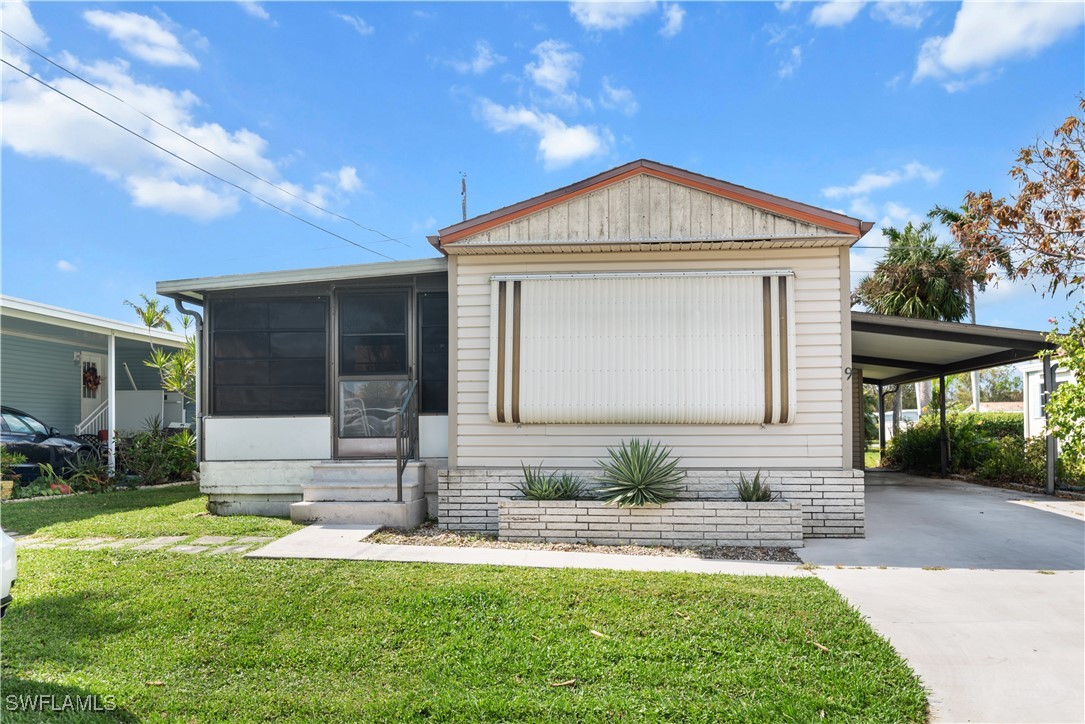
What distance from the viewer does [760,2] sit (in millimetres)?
9211

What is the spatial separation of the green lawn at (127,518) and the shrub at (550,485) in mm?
2627

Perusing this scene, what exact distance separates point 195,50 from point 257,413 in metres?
7.39

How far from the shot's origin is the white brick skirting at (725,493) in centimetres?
714

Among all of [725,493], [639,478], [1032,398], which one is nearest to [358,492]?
[639,478]

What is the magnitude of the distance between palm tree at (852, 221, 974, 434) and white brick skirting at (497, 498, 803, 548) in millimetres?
15630

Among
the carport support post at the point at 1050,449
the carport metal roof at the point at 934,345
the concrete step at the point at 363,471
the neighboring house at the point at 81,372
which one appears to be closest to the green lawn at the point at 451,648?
the concrete step at the point at 363,471

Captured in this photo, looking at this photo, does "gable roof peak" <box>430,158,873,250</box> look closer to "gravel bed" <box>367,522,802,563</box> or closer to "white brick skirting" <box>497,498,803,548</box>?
"white brick skirting" <box>497,498,803,548</box>

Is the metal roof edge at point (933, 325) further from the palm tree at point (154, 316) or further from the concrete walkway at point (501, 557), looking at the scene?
the palm tree at point (154, 316)

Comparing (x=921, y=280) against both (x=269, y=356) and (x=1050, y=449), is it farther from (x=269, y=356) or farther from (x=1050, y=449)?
(x=269, y=356)

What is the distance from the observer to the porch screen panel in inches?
284

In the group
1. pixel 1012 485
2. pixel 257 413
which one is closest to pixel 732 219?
pixel 257 413

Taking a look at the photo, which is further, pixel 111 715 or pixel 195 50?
pixel 195 50

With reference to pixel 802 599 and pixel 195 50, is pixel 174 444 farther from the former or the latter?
pixel 802 599

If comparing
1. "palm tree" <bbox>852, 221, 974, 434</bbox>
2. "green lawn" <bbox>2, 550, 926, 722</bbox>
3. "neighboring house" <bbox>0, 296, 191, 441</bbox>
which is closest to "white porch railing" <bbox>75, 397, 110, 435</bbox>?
"neighboring house" <bbox>0, 296, 191, 441</bbox>
